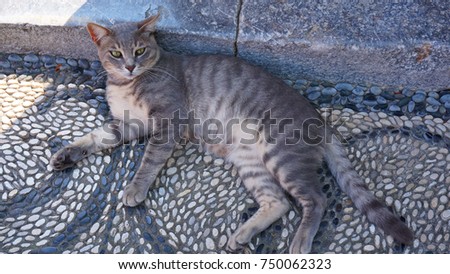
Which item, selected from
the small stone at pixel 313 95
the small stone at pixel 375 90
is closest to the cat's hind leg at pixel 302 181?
the small stone at pixel 313 95

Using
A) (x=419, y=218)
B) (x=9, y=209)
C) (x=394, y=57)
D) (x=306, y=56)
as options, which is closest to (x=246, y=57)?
(x=306, y=56)

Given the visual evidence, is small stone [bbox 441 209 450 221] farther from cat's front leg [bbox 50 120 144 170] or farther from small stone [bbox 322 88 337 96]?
cat's front leg [bbox 50 120 144 170]

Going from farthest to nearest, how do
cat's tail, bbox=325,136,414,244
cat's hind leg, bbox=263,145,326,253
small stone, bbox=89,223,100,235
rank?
small stone, bbox=89,223,100,235 → cat's hind leg, bbox=263,145,326,253 → cat's tail, bbox=325,136,414,244

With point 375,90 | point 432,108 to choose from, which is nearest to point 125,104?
point 375,90

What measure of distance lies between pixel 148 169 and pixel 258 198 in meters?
0.61

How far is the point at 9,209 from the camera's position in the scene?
9.90 feet

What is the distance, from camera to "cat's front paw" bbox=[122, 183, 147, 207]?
2.94 meters

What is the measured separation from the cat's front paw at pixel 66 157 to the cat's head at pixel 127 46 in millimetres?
498

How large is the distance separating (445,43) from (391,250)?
124 centimetres

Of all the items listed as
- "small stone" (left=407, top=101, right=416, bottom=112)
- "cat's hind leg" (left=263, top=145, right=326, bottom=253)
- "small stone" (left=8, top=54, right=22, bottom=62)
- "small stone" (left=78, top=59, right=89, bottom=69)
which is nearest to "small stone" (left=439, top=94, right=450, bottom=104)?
"small stone" (left=407, top=101, right=416, bottom=112)

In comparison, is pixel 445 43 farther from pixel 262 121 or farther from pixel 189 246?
pixel 189 246

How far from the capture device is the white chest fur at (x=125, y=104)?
3.19m

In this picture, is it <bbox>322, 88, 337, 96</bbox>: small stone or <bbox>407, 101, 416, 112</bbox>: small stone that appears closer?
<bbox>407, 101, 416, 112</bbox>: small stone

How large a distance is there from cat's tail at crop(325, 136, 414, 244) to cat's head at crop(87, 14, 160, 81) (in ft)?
3.67
